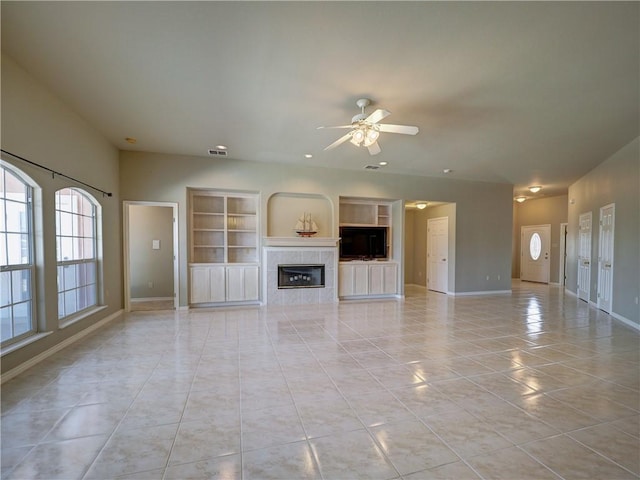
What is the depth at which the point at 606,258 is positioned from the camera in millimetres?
5633

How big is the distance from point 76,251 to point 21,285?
1.21 meters

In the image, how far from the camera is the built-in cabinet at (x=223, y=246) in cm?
584

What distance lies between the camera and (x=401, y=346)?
12.0 feet

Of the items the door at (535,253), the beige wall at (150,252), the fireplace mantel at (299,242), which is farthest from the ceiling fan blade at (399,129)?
the door at (535,253)

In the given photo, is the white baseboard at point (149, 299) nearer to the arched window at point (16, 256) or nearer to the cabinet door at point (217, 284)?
the cabinet door at point (217, 284)

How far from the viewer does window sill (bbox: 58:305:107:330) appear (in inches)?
141

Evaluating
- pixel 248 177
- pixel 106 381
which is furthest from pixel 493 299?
pixel 106 381

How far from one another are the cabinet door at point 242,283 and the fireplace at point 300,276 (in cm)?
55

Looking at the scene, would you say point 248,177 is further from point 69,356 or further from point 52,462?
point 52,462

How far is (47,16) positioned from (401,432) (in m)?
4.05

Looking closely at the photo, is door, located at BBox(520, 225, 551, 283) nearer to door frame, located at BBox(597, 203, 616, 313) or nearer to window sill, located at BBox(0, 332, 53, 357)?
door frame, located at BBox(597, 203, 616, 313)

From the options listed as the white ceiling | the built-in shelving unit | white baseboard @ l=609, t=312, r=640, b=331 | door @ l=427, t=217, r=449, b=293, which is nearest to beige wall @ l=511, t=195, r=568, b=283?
door @ l=427, t=217, r=449, b=293

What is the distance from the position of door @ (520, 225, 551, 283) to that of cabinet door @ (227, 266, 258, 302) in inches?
376

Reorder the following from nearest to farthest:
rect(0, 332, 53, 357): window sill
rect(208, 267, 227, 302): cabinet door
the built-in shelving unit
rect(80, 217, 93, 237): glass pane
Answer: rect(0, 332, 53, 357): window sill, rect(80, 217, 93, 237): glass pane, rect(208, 267, 227, 302): cabinet door, the built-in shelving unit
